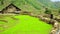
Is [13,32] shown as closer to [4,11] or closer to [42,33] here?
[42,33]

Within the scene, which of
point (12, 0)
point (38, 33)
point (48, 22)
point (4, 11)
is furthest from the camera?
point (12, 0)

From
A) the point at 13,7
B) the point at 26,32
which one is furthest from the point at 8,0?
the point at 26,32

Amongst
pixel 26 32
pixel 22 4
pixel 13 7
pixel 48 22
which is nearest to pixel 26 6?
pixel 22 4

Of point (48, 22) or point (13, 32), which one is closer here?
point (13, 32)

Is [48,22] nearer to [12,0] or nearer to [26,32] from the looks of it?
[26,32]

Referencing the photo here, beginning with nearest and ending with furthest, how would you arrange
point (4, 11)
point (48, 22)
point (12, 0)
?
point (48, 22), point (4, 11), point (12, 0)

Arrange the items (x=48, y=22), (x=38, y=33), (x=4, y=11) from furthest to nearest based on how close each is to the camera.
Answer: (x=4, y=11) → (x=48, y=22) → (x=38, y=33)

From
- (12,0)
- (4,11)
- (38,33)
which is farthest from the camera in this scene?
(12,0)

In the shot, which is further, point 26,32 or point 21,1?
point 21,1

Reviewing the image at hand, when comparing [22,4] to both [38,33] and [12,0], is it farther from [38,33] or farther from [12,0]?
[38,33]
